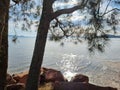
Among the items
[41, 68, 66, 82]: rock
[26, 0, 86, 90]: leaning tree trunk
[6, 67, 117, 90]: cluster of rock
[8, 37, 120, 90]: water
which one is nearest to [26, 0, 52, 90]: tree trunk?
[26, 0, 86, 90]: leaning tree trunk

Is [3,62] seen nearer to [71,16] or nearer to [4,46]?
[4,46]

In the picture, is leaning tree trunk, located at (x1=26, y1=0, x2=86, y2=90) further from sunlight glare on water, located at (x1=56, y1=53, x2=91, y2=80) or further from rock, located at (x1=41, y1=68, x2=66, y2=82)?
sunlight glare on water, located at (x1=56, y1=53, x2=91, y2=80)

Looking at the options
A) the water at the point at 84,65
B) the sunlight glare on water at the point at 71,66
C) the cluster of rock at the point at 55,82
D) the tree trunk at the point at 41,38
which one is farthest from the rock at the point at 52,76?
the sunlight glare on water at the point at 71,66

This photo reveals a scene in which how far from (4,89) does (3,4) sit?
3926mm

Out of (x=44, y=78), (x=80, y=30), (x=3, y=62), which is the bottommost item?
(x=44, y=78)

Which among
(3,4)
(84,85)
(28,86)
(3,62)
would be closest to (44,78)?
(84,85)

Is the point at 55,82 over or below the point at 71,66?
over

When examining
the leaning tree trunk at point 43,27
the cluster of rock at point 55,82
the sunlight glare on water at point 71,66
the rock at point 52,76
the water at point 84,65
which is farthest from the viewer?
the sunlight glare on water at point 71,66

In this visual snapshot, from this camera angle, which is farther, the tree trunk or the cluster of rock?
the cluster of rock

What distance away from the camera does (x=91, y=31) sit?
28.9 ft

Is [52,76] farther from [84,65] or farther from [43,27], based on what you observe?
[84,65]

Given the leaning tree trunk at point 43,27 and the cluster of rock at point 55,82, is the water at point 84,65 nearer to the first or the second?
the cluster of rock at point 55,82

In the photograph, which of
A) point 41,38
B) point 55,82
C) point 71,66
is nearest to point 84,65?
point 71,66

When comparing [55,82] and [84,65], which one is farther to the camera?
[84,65]
